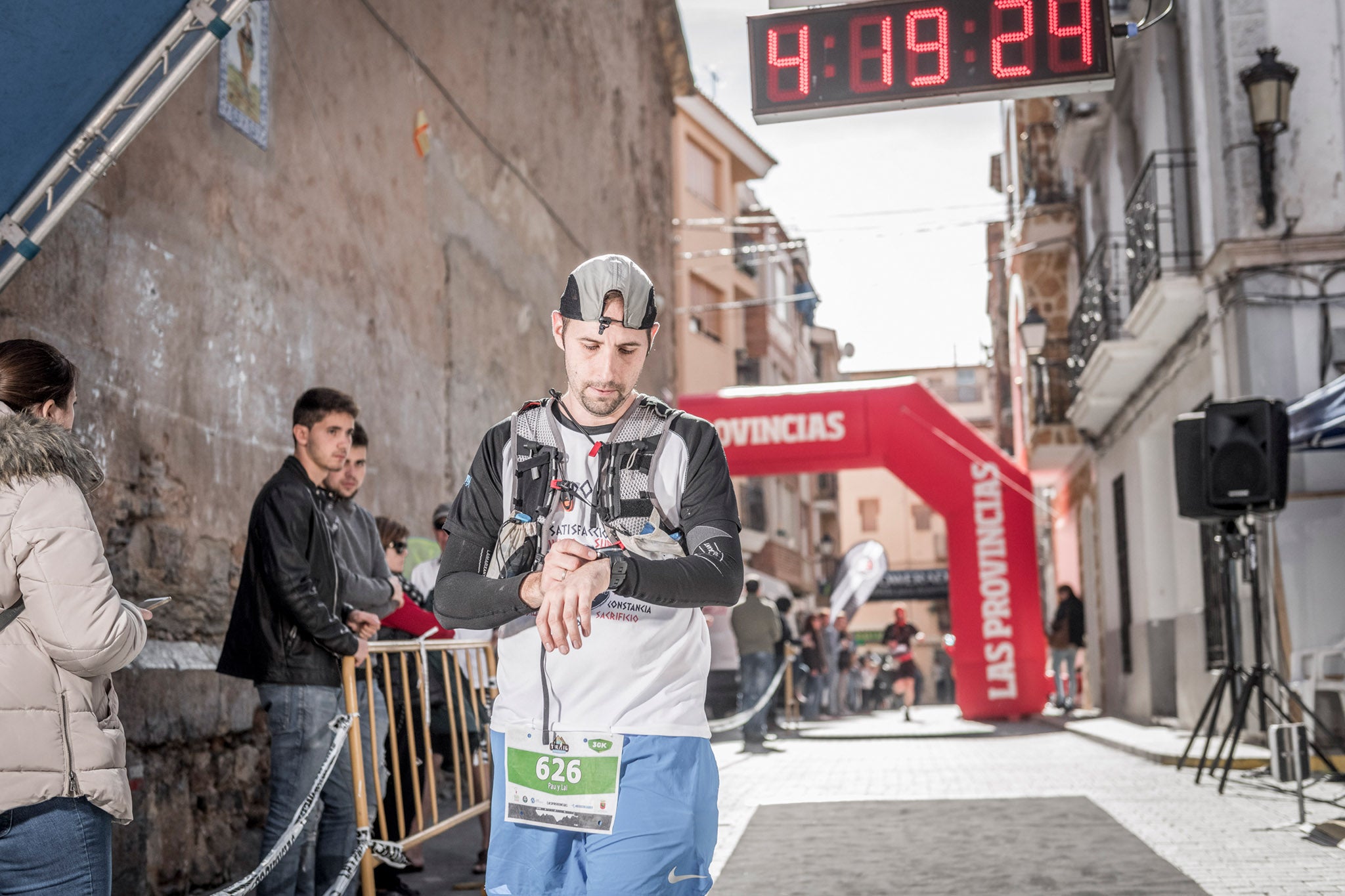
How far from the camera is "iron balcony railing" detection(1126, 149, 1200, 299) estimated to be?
1380 centimetres

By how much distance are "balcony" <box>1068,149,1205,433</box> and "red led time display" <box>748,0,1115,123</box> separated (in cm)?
661

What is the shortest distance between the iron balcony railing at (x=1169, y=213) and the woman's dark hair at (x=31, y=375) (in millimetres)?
11999

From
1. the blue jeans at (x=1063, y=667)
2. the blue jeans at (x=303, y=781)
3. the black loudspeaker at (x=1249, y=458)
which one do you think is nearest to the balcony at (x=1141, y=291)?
the blue jeans at (x=1063, y=667)

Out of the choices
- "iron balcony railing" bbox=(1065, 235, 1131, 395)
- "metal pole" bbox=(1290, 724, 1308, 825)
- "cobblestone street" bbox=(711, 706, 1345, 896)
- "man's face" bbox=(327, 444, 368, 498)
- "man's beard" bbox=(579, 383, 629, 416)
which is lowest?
"cobblestone street" bbox=(711, 706, 1345, 896)

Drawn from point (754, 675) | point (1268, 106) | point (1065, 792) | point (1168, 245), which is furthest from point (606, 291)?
point (754, 675)

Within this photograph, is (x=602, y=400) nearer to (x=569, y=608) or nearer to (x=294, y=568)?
(x=569, y=608)

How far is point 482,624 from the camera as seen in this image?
8.63 feet

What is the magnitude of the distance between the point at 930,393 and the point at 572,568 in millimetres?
16485

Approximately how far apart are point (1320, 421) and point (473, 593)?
26.2 feet

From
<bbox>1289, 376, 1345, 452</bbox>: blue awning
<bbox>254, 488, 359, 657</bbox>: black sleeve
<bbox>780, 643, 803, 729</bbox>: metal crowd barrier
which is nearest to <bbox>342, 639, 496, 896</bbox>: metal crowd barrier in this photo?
<bbox>254, 488, 359, 657</bbox>: black sleeve

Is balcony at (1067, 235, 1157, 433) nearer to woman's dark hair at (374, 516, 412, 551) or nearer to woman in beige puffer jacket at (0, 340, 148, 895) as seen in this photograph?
woman's dark hair at (374, 516, 412, 551)

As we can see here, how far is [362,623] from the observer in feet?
18.4

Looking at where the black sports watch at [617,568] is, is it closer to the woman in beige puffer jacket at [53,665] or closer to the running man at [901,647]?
the woman in beige puffer jacket at [53,665]

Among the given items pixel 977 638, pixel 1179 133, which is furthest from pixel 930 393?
pixel 1179 133
